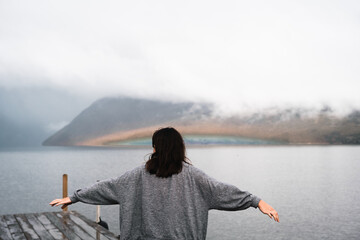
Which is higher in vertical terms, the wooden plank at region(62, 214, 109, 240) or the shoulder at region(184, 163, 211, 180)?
the shoulder at region(184, 163, 211, 180)

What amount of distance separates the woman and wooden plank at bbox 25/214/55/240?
18.6ft

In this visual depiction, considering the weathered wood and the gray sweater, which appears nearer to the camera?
the gray sweater

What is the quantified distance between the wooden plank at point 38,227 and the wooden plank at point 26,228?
0.08 metres

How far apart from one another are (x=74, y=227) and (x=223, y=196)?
6.90 m

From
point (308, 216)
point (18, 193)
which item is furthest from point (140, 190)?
point (18, 193)

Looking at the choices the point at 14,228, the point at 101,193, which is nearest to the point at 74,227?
the point at 14,228

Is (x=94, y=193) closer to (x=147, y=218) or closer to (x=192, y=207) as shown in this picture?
(x=147, y=218)

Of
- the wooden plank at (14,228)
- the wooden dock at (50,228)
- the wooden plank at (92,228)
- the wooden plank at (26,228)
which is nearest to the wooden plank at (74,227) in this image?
the wooden dock at (50,228)

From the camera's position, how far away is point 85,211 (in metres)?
26.8

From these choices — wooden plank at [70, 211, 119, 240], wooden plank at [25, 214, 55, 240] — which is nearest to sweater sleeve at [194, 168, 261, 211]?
wooden plank at [70, 211, 119, 240]

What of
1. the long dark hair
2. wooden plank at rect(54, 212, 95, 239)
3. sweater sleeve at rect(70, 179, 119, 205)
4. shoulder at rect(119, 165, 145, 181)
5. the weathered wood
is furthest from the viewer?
wooden plank at rect(54, 212, 95, 239)

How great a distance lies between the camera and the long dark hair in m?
2.51

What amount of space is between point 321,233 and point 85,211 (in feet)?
49.4

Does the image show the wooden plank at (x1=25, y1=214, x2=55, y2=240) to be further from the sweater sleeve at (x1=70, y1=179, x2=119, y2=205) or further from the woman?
the woman
